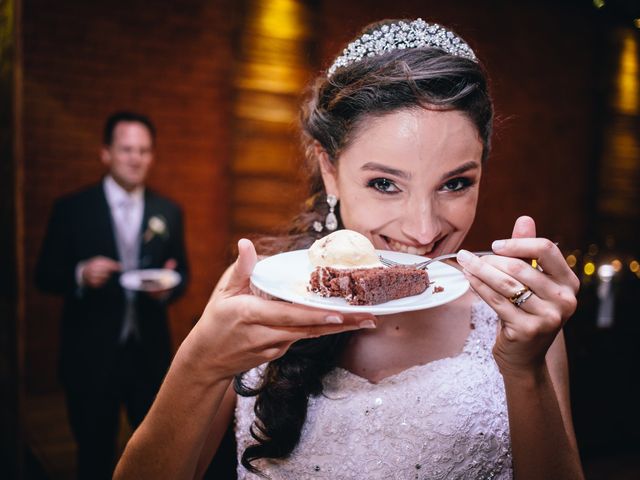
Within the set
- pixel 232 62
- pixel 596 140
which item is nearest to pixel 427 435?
pixel 232 62

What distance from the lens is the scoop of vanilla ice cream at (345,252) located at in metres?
1.57

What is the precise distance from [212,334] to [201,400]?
0.24 meters

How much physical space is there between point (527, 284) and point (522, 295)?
1.3 inches

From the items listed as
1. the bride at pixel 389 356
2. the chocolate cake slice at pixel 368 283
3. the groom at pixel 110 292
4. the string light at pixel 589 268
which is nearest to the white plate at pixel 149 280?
the groom at pixel 110 292

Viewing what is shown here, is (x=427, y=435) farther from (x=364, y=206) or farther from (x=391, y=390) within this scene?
(x=364, y=206)

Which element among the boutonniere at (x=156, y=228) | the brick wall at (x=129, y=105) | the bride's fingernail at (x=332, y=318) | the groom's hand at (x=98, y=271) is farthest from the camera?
the brick wall at (x=129, y=105)

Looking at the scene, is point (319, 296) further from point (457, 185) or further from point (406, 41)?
point (406, 41)

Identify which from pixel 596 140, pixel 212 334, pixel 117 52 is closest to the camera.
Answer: pixel 212 334

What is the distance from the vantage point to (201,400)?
4.84ft

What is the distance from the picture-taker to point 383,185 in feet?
5.58

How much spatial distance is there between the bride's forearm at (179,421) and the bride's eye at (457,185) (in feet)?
2.87

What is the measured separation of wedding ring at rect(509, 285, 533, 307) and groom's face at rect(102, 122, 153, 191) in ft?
12.5

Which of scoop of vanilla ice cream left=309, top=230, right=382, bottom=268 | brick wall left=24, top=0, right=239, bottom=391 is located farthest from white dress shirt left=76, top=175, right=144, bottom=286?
scoop of vanilla ice cream left=309, top=230, right=382, bottom=268

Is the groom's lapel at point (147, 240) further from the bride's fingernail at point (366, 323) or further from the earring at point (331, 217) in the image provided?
the bride's fingernail at point (366, 323)
